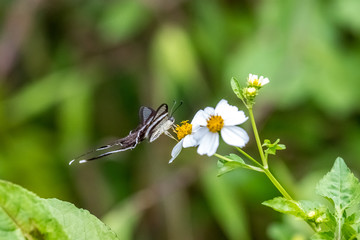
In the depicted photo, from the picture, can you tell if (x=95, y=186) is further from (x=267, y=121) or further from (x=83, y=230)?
(x=83, y=230)

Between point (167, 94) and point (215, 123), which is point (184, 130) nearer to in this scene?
point (215, 123)

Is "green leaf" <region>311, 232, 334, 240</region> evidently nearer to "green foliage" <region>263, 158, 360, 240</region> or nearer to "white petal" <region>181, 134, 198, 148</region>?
"green foliage" <region>263, 158, 360, 240</region>

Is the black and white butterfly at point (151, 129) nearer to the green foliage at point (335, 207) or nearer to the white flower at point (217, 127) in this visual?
the white flower at point (217, 127)

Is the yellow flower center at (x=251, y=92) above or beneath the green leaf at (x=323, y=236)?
above

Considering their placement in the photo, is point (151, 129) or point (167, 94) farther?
point (167, 94)

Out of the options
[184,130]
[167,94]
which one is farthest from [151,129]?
[167,94]

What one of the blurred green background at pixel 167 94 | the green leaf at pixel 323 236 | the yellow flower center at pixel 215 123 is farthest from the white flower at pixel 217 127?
the blurred green background at pixel 167 94

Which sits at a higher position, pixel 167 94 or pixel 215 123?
pixel 215 123
